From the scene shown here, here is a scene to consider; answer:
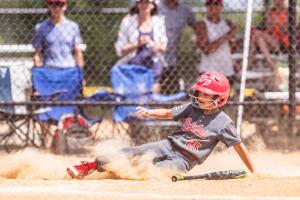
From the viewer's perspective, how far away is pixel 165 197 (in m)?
5.30

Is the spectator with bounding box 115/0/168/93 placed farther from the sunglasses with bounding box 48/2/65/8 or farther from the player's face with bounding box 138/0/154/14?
the sunglasses with bounding box 48/2/65/8

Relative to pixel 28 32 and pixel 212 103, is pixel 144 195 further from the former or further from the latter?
pixel 28 32

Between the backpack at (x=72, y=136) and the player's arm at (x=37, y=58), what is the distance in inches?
26.5

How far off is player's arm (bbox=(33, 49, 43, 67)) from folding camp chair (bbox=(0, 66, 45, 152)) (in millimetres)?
320

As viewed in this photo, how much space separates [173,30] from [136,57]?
1.98 ft

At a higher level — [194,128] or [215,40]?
[215,40]

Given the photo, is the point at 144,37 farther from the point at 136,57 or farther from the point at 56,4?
the point at 56,4

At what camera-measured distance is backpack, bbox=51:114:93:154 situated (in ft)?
30.5

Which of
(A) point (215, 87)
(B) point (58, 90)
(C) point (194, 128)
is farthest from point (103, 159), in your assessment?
(B) point (58, 90)

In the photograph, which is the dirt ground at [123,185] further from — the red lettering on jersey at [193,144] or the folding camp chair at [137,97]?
the folding camp chair at [137,97]

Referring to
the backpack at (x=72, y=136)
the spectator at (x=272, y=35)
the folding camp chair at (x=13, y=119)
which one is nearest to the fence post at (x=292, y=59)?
the spectator at (x=272, y=35)

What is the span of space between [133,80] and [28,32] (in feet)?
4.49

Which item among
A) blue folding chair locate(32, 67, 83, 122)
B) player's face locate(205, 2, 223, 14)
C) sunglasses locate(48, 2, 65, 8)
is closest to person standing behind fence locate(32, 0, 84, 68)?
sunglasses locate(48, 2, 65, 8)

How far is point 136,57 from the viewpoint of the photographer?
956 centimetres
